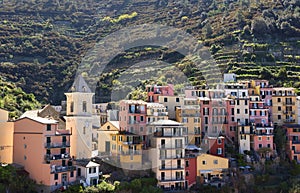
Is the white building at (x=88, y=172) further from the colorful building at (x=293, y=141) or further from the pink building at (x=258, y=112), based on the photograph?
the colorful building at (x=293, y=141)

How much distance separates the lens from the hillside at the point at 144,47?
6994 cm

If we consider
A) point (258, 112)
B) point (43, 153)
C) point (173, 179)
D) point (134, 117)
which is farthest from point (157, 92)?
point (43, 153)

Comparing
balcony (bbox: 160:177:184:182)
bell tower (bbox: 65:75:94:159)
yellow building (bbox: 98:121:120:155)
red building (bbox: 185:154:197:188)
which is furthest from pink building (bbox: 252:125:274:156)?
bell tower (bbox: 65:75:94:159)

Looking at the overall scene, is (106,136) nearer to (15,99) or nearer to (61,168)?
(61,168)

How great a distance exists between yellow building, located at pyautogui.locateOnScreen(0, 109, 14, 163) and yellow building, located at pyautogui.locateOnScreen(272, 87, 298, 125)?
28.5m

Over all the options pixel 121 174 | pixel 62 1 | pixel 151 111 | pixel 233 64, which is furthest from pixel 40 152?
pixel 62 1

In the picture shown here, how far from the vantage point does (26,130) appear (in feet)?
130

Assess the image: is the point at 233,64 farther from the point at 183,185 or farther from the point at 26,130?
the point at 26,130

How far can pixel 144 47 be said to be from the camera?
89.5 m

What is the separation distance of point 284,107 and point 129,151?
66.0 ft

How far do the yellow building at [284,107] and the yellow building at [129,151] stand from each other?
58.8ft

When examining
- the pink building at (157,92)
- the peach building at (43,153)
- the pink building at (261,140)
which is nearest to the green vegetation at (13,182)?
the peach building at (43,153)

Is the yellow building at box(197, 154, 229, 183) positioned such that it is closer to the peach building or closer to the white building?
the white building

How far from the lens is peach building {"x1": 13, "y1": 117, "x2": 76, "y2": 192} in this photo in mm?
38281
